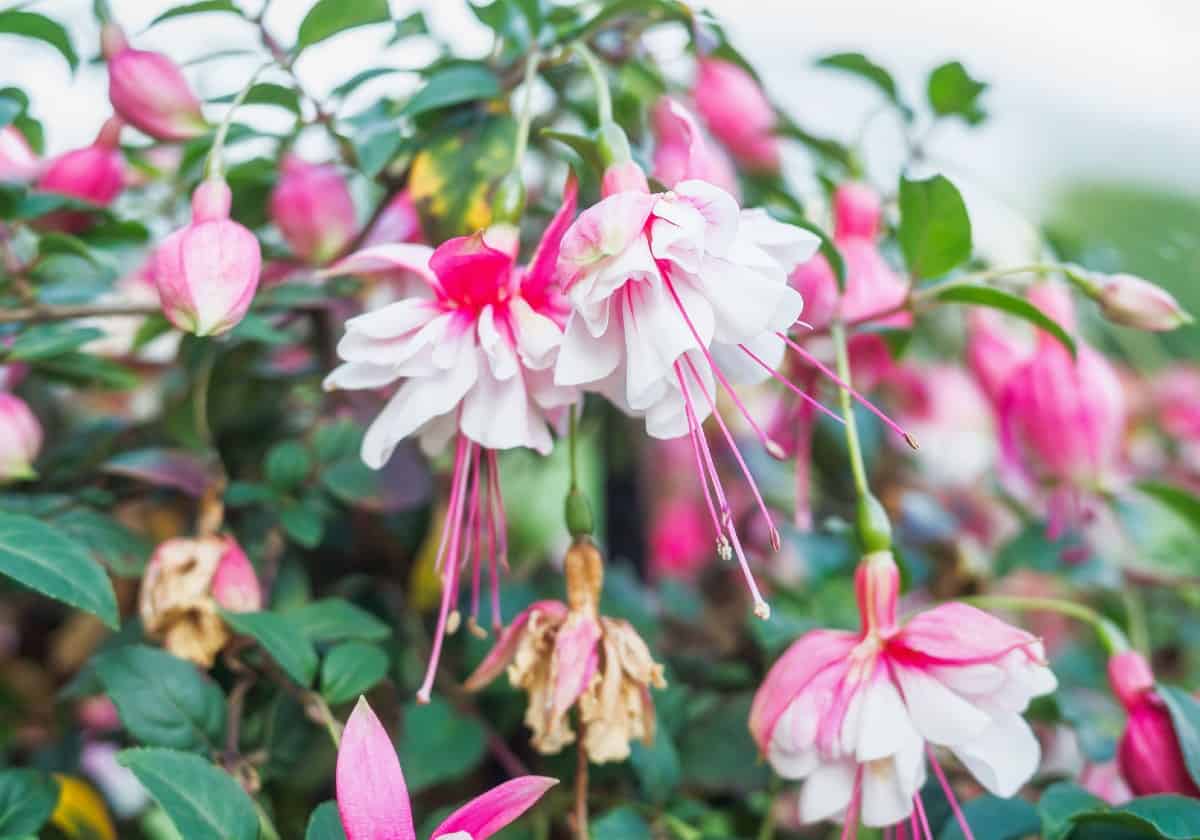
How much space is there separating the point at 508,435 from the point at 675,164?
0.82 ft

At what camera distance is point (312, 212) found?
0.55 meters

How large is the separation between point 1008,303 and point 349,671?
34 centimetres

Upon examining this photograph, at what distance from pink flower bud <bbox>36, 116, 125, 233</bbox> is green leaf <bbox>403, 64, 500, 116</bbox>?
0.61ft

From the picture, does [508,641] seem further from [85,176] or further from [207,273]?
[85,176]

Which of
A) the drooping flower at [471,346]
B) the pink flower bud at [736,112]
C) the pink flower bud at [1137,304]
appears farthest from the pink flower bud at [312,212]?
the pink flower bud at [1137,304]

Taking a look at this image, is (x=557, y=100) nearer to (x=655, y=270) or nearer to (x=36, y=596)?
(x=655, y=270)

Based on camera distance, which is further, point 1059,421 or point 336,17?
point 1059,421

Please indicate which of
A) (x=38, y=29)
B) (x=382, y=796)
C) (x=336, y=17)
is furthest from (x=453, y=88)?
(x=382, y=796)

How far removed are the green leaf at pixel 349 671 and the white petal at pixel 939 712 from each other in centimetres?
22

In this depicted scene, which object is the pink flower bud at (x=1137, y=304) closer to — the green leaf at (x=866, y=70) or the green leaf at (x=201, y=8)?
the green leaf at (x=866, y=70)

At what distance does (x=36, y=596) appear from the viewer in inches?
27.9

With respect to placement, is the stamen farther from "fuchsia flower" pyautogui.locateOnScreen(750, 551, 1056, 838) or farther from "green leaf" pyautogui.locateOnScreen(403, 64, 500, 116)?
"green leaf" pyautogui.locateOnScreen(403, 64, 500, 116)

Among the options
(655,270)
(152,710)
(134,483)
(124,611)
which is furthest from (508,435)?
(124,611)

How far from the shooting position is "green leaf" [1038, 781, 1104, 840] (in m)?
0.41
